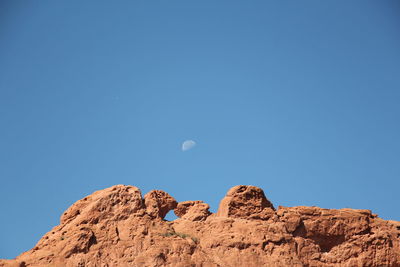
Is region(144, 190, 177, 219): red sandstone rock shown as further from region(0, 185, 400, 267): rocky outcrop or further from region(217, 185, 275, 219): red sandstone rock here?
region(217, 185, 275, 219): red sandstone rock

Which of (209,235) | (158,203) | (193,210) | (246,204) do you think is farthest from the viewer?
(193,210)

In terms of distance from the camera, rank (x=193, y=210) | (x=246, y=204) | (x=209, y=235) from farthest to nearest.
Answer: (x=193, y=210)
(x=246, y=204)
(x=209, y=235)

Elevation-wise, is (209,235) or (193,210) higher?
(193,210)

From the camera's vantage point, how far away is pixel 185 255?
28656mm

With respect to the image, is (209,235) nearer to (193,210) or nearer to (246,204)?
(193,210)

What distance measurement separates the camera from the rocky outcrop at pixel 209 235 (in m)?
28.2

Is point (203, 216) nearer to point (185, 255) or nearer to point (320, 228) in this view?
point (185, 255)

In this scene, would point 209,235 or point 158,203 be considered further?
point 158,203

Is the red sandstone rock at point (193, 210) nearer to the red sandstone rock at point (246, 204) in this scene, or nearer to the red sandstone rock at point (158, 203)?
the red sandstone rock at point (158, 203)

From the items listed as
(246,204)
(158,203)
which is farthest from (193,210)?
(246,204)

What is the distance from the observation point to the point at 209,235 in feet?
101

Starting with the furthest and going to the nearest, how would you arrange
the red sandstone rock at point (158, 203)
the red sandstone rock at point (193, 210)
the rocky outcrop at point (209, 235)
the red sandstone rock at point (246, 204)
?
1. the red sandstone rock at point (193, 210)
2. the red sandstone rock at point (246, 204)
3. the red sandstone rock at point (158, 203)
4. the rocky outcrop at point (209, 235)

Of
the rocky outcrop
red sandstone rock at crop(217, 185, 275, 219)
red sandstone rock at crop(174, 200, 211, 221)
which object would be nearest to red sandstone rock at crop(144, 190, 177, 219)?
the rocky outcrop

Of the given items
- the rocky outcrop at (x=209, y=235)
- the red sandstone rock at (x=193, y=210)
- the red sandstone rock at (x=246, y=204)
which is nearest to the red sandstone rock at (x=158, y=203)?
the rocky outcrop at (x=209, y=235)
